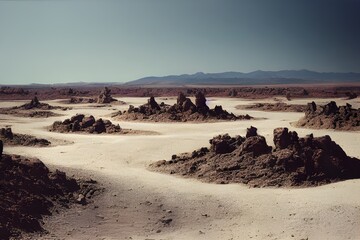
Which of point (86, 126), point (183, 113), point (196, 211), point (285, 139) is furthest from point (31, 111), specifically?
point (196, 211)

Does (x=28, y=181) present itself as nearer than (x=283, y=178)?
Yes

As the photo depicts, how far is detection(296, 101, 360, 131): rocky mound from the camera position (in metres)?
34.5

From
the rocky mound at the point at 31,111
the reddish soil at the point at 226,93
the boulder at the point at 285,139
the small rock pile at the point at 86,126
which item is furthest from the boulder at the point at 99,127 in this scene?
the reddish soil at the point at 226,93

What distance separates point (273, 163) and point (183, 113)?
A: 1040 inches

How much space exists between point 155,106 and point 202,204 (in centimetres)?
3315

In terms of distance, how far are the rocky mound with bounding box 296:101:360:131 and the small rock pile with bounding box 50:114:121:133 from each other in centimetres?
1775

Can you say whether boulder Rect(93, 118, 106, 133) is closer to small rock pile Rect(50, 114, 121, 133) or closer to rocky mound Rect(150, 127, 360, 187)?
small rock pile Rect(50, 114, 121, 133)

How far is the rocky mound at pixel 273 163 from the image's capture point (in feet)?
58.1

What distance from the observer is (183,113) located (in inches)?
1756

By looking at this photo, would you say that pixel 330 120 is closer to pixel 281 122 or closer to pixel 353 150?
pixel 281 122

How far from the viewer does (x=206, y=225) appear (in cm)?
1336

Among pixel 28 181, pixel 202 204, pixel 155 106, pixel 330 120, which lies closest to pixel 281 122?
pixel 330 120

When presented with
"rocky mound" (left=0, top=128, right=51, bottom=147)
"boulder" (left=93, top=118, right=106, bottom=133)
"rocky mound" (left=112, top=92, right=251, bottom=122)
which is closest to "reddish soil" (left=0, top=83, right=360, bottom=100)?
"rocky mound" (left=112, top=92, right=251, bottom=122)

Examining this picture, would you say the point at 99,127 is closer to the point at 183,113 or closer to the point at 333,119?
the point at 183,113
